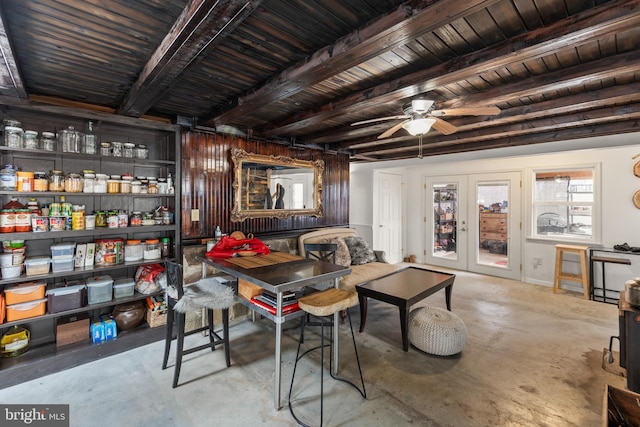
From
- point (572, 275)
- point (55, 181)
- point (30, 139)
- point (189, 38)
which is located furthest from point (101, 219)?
point (572, 275)

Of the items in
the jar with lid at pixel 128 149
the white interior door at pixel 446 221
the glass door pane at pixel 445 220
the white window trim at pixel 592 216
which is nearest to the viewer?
the jar with lid at pixel 128 149

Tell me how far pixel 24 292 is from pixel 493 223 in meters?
6.89

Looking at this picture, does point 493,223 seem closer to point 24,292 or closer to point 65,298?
point 65,298

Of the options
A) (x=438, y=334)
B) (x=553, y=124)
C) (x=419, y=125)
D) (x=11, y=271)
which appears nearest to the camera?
(x=11, y=271)

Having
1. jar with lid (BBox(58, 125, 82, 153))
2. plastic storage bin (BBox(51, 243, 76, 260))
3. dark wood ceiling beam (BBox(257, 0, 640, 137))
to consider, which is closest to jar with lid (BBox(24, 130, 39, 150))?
jar with lid (BBox(58, 125, 82, 153))

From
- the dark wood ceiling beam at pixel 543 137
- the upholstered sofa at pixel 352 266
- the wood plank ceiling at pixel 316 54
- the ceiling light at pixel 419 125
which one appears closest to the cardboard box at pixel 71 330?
the wood plank ceiling at pixel 316 54

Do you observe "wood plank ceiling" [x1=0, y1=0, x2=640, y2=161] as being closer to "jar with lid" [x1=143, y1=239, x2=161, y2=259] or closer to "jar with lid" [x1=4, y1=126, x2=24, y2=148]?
"jar with lid" [x1=4, y1=126, x2=24, y2=148]

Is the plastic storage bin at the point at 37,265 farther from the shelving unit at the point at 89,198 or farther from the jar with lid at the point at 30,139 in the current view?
the jar with lid at the point at 30,139

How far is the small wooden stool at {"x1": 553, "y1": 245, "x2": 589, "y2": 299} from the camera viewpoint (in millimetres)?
4332

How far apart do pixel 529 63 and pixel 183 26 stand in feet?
7.74

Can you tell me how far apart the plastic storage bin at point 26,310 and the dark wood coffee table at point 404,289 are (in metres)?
2.96

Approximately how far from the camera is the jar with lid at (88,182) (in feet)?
8.82

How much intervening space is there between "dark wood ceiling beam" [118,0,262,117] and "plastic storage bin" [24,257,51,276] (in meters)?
1.70

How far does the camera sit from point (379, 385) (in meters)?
2.30
